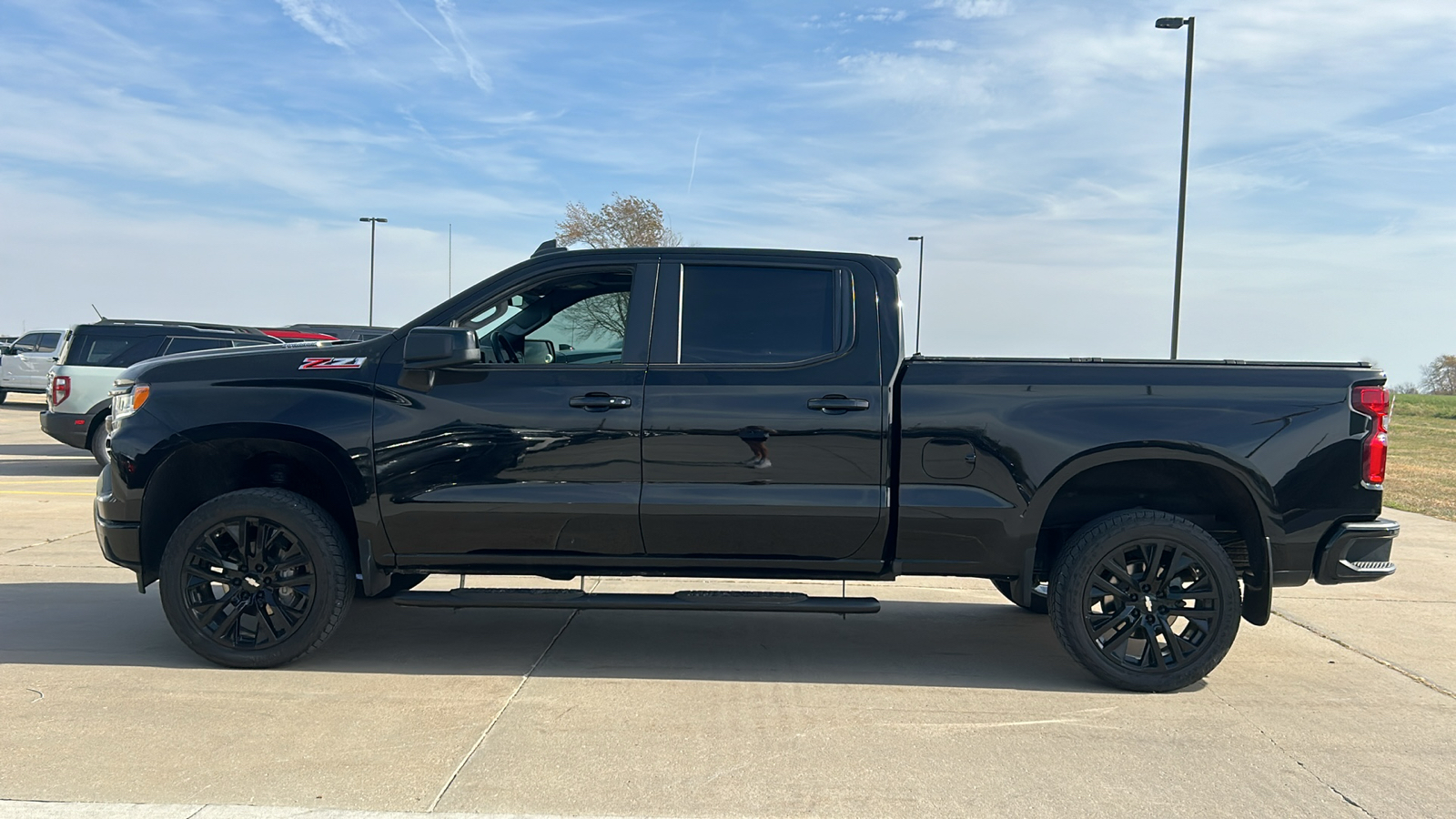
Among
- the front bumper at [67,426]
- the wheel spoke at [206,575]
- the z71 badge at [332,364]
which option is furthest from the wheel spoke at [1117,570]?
the front bumper at [67,426]

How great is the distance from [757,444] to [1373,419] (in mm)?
2743

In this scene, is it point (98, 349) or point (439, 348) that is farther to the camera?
point (98, 349)

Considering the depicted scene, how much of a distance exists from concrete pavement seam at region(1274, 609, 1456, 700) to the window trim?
3.22m

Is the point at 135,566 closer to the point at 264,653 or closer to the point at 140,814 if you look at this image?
the point at 264,653

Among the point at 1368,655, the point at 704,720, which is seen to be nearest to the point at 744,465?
the point at 704,720

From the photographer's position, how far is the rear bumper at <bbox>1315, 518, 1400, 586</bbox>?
15.3ft

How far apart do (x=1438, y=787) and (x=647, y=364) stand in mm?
3489

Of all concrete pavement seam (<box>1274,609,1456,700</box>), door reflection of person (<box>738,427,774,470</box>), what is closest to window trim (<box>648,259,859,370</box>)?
door reflection of person (<box>738,427,774,470</box>)

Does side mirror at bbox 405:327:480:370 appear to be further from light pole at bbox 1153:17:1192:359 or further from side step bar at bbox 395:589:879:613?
light pole at bbox 1153:17:1192:359

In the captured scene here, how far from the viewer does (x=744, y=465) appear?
4.73 metres

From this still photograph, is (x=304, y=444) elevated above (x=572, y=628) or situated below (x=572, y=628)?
above

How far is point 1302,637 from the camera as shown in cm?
593

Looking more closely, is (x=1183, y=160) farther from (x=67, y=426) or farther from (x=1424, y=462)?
(x=67, y=426)

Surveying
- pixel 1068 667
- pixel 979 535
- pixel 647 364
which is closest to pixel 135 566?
pixel 647 364
